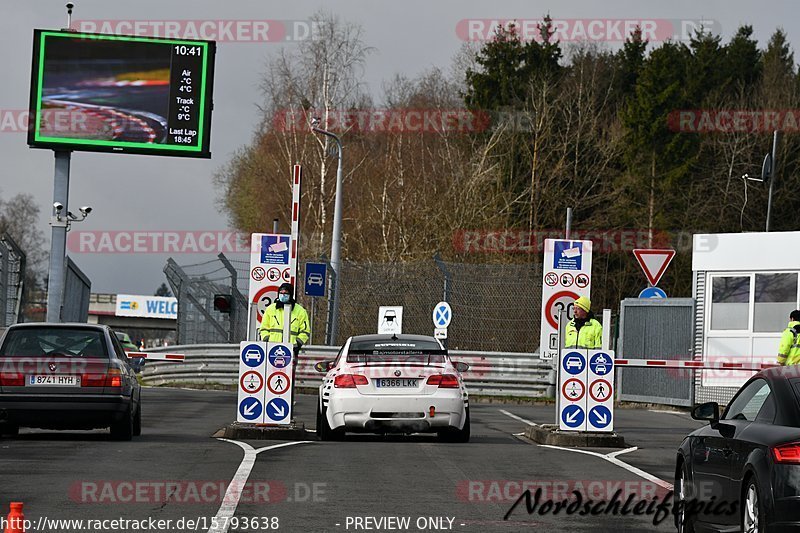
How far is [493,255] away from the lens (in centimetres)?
4794

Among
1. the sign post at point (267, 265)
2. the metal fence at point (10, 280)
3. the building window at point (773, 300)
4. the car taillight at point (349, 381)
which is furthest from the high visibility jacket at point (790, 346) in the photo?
the metal fence at point (10, 280)

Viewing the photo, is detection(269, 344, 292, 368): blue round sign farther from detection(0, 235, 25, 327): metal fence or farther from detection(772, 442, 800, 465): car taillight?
detection(772, 442, 800, 465): car taillight

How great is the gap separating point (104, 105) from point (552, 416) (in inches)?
533

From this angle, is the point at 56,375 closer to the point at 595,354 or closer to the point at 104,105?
the point at 595,354

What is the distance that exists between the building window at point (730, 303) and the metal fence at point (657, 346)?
1.78 feet

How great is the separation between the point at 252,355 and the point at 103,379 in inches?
79.9

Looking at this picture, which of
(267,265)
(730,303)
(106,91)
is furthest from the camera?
(106,91)

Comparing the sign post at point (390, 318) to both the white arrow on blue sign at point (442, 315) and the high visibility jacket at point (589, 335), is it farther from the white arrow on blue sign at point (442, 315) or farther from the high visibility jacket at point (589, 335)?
the high visibility jacket at point (589, 335)

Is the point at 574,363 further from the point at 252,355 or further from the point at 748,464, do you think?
the point at 748,464

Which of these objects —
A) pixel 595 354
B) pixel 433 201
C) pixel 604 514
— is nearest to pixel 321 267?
pixel 595 354

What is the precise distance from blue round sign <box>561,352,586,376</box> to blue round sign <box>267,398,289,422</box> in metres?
3.58

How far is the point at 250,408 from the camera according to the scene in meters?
18.1

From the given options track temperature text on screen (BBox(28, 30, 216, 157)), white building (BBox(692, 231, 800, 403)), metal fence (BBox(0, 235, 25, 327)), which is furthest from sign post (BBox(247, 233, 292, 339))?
white building (BBox(692, 231, 800, 403))

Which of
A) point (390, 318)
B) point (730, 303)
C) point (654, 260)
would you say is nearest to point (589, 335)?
point (654, 260)
